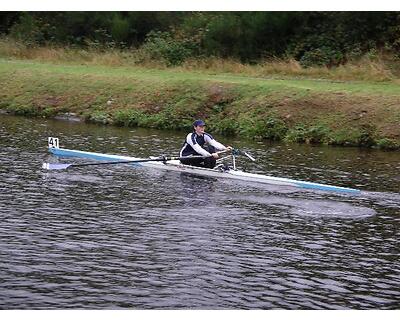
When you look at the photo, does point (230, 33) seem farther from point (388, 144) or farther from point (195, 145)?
point (195, 145)

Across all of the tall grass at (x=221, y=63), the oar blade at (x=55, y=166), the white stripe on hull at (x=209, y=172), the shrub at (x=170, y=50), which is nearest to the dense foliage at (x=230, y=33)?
the shrub at (x=170, y=50)

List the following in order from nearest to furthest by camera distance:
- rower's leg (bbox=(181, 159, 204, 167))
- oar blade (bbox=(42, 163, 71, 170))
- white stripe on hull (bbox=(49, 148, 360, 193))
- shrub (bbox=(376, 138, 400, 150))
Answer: white stripe on hull (bbox=(49, 148, 360, 193)), oar blade (bbox=(42, 163, 71, 170)), rower's leg (bbox=(181, 159, 204, 167)), shrub (bbox=(376, 138, 400, 150))

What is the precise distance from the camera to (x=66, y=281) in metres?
15.3

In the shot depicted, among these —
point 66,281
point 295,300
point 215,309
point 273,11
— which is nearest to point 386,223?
point 295,300

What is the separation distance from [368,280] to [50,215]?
8.68 meters

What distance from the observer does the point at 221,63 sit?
4847cm

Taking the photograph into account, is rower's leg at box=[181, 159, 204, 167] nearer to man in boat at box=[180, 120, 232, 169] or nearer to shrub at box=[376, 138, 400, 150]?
man in boat at box=[180, 120, 232, 169]

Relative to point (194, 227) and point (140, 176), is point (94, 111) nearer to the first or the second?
point (140, 176)

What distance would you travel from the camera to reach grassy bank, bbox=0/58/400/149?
1377 inches

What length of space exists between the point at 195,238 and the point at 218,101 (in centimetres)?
2109

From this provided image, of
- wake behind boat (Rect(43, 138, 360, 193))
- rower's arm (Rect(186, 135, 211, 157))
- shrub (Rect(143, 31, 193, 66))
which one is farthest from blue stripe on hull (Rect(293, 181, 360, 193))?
shrub (Rect(143, 31, 193, 66))

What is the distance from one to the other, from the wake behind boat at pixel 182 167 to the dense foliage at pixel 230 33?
21921mm

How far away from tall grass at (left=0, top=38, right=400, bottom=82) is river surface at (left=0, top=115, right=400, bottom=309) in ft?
46.7

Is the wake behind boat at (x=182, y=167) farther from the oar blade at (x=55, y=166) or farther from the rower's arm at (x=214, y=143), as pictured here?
the rower's arm at (x=214, y=143)
